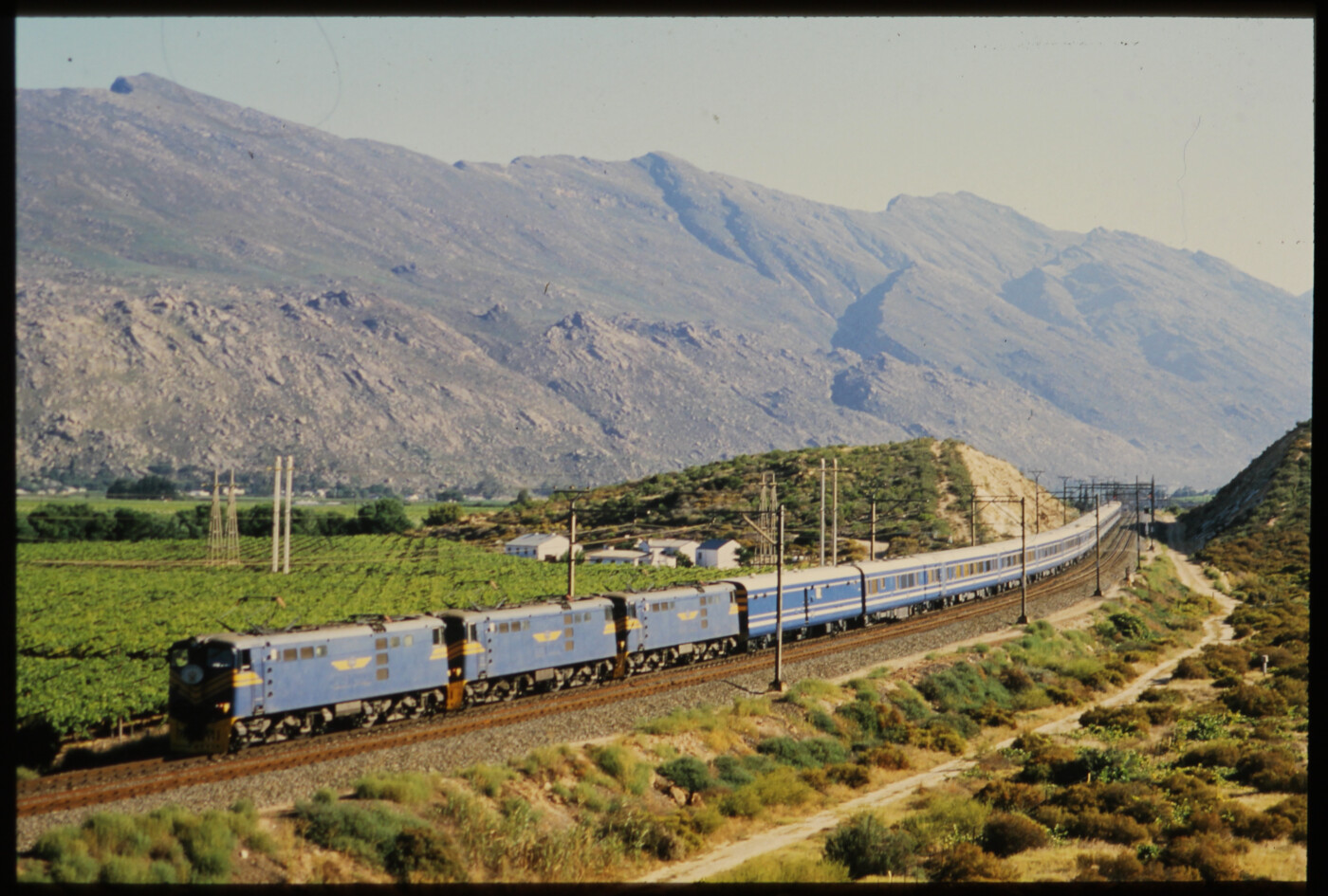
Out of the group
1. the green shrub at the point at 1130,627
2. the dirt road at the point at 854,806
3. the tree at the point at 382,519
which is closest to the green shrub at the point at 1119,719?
the dirt road at the point at 854,806

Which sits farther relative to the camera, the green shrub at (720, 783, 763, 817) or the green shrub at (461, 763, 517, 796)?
the green shrub at (720, 783, 763, 817)

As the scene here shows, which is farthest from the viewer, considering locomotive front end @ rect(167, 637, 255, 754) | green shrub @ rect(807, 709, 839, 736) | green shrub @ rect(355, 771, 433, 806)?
green shrub @ rect(807, 709, 839, 736)

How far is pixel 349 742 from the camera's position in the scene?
89.8 ft

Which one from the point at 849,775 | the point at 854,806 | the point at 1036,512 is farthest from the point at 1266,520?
the point at 854,806

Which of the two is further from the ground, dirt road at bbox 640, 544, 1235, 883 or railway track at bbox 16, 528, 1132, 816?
railway track at bbox 16, 528, 1132, 816

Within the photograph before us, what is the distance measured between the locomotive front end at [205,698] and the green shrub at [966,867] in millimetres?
16875

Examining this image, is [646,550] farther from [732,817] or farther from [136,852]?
[136,852]

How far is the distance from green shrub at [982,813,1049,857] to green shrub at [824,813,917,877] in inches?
77.3

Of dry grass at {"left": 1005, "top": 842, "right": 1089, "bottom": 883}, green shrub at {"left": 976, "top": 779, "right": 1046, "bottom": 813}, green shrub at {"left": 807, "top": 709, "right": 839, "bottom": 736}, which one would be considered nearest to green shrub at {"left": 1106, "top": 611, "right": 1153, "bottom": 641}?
green shrub at {"left": 807, "top": 709, "right": 839, "bottom": 736}

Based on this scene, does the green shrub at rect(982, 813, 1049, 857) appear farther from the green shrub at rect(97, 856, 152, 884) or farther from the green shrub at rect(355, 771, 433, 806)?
the green shrub at rect(97, 856, 152, 884)

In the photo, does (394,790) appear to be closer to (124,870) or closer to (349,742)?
(349,742)

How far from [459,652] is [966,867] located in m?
15.7

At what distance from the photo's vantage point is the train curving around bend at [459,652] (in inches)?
1028

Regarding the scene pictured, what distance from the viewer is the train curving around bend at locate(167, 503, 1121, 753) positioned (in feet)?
85.7
